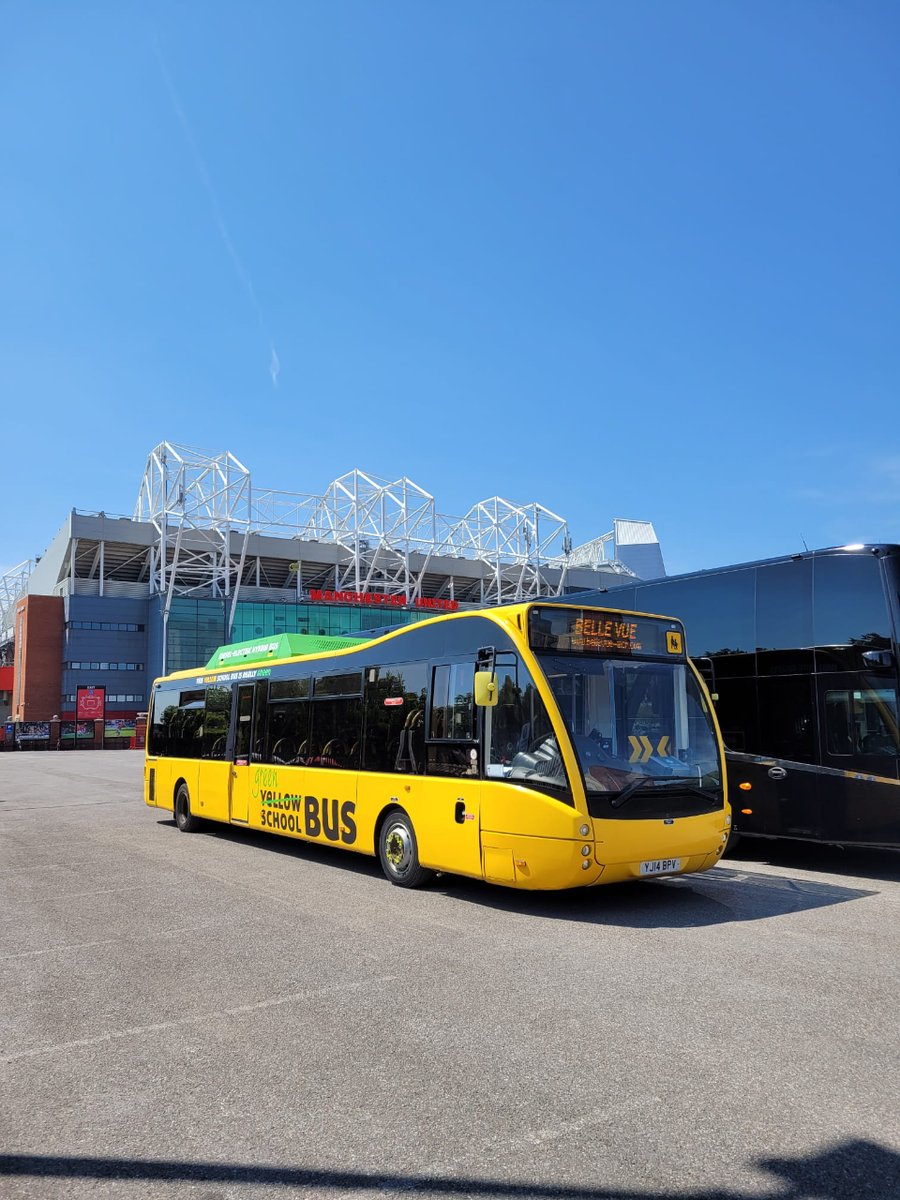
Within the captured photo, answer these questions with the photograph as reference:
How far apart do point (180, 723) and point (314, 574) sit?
2668 inches

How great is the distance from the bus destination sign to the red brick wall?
2654 inches

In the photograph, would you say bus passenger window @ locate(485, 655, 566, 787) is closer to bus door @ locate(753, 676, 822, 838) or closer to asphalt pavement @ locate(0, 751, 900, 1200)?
asphalt pavement @ locate(0, 751, 900, 1200)

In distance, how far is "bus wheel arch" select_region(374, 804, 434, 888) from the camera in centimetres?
868

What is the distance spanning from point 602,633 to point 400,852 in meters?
3.00

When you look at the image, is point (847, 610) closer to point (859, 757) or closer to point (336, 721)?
point (859, 757)

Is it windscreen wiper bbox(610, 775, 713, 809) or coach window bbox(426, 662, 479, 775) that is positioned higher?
coach window bbox(426, 662, 479, 775)

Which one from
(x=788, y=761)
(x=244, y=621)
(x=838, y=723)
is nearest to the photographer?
(x=838, y=723)

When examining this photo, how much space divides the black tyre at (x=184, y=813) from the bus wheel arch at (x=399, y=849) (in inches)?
231

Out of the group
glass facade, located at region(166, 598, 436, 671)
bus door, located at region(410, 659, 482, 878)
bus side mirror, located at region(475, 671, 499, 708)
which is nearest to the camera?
bus side mirror, located at region(475, 671, 499, 708)

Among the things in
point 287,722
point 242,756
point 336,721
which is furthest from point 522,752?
point 242,756

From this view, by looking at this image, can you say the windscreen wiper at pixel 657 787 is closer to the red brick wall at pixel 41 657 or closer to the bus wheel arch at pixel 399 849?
the bus wheel arch at pixel 399 849

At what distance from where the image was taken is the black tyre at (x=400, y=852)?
8.68m

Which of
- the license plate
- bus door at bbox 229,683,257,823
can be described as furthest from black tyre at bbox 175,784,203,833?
the license plate

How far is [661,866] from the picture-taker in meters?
7.57
